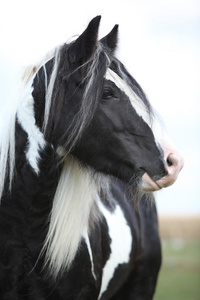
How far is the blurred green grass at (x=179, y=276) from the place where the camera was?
44.1 feet

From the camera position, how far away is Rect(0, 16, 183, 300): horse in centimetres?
390

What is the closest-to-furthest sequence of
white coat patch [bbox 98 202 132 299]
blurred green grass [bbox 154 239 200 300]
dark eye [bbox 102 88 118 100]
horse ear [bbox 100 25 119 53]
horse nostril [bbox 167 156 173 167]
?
horse nostril [bbox 167 156 173 167], dark eye [bbox 102 88 118 100], horse ear [bbox 100 25 119 53], white coat patch [bbox 98 202 132 299], blurred green grass [bbox 154 239 200 300]

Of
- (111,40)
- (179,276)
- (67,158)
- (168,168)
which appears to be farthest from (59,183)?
(179,276)

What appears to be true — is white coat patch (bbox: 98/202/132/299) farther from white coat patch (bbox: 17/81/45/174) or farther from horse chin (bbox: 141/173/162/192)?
white coat patch (bbox: 17/81/45/174)

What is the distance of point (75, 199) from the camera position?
4.23 metres

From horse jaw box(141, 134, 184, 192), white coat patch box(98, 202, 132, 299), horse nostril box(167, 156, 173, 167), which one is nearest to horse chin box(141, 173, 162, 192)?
horse jaw box(141, 134, 184, 192)

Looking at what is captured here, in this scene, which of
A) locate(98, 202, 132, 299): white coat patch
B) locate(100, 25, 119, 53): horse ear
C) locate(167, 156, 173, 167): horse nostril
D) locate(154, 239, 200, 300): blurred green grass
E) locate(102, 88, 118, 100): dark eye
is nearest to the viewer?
locate(167, 156, 173, 167): horse nostril

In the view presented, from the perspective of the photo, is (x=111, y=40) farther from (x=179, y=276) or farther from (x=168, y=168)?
(x=179, y=276)

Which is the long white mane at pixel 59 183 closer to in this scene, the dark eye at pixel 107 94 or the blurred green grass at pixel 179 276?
the dark eye at pixel 107 94

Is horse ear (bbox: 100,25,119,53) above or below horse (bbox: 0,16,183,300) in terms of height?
above

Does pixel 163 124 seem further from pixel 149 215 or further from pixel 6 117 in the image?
pixel 149 215

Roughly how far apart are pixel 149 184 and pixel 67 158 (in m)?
0.68

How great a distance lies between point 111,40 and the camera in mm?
4277

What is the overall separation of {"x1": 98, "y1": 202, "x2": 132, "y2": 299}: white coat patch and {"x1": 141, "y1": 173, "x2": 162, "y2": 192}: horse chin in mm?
1149
